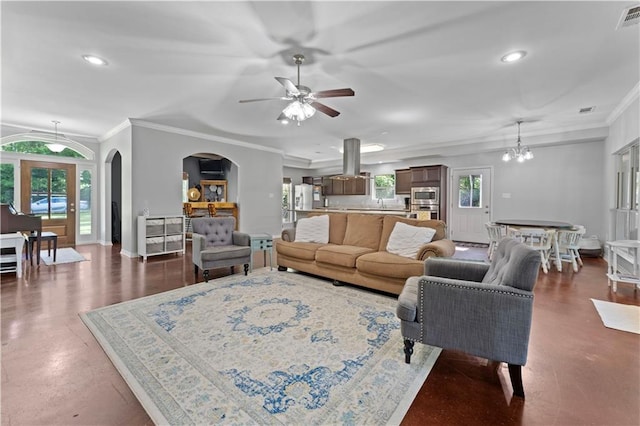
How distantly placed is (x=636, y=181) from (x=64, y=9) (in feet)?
23.6

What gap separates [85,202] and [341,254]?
23.0 ft

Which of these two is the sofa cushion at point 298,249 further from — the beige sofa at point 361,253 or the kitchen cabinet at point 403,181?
the kitchen cabinet at point 403,181

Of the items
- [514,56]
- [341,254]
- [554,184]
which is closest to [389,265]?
[341,254]

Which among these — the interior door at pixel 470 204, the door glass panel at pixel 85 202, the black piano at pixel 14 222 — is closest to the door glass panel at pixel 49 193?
the door glass panel at pixel 85 202

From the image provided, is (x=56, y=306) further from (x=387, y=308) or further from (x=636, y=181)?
(x=636, y=181)

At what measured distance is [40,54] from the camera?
9.84ft

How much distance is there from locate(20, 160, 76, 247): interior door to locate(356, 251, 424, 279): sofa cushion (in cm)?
729

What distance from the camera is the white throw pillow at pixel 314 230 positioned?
14.6 feet

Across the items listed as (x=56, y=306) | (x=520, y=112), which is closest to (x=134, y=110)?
(x=56, y=306)

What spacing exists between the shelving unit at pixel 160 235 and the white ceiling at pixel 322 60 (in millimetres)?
1929

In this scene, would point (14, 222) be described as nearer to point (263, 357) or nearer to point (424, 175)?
point (263, 357)

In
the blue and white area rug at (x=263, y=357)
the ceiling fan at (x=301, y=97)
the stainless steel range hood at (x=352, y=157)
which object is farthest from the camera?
the stainless steel range hood at (x=352, y=157)

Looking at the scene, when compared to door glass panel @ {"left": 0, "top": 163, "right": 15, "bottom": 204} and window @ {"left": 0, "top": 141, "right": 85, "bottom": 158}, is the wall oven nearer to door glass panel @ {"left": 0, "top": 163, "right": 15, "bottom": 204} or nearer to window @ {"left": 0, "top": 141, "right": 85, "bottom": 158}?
window @ {"left": 0, "top": 141, "right": 85, "bottom": 158}

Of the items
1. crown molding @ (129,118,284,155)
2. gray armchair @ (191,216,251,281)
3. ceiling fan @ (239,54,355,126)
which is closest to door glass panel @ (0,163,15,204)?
crown molding @ (129,118,284,155)
